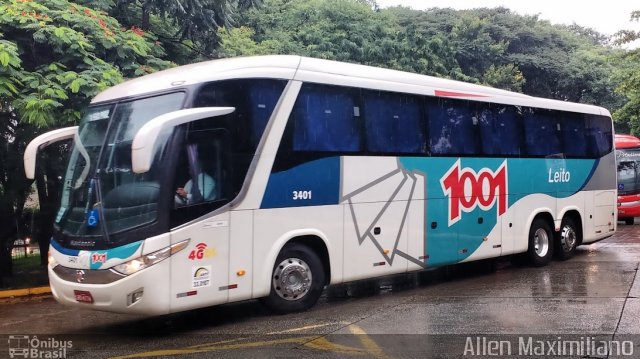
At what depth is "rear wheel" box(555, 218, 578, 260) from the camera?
43.9 ft

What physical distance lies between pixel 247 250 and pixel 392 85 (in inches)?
145

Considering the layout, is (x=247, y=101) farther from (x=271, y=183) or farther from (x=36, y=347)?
(x=36, y=347)

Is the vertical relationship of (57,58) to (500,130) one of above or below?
above

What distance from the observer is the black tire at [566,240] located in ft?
43.9

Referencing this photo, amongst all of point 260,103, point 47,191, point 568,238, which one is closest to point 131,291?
point 260,103

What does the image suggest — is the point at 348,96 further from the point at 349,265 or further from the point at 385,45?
the point at 385,45

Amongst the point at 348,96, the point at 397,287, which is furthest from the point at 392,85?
the point at 397,287

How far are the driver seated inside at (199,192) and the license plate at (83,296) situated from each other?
1469 mm

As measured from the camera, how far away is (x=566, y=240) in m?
13.5

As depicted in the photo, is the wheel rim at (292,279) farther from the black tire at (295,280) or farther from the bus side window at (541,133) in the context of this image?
the bus side window at (541,133)

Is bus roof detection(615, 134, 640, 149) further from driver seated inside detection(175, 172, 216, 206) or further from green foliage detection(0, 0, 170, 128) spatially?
driver seated inside detection(175, 172, 216, 206)

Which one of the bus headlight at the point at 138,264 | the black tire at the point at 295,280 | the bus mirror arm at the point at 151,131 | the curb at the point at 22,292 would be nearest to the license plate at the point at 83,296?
the bus headlight at the point at 138,264

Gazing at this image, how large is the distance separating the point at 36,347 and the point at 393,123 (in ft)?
19.1

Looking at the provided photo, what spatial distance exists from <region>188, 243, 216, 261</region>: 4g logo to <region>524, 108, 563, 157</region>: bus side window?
747cm
